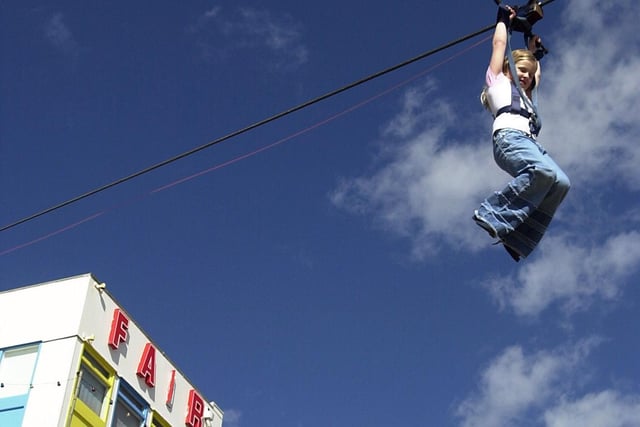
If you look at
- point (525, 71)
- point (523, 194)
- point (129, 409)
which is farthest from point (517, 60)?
point (129, 409)

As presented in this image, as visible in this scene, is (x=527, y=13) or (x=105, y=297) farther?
(x=105, y=297)

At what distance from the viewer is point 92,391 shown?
78.3ft

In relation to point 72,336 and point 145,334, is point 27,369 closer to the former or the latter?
point 72,336

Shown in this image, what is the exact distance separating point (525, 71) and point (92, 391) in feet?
54.7

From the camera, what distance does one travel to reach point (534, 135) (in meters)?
9.57

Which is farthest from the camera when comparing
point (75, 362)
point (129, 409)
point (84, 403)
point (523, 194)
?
point (129, 409)

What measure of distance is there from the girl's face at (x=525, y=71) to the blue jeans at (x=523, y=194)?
66 centimetres

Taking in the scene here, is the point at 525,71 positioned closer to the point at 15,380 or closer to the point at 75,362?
the point at 75,362

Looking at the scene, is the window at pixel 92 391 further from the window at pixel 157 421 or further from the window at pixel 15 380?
the window at pixel 157 421

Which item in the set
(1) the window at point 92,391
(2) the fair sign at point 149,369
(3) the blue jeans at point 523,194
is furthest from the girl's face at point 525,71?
(2) the fair sign at point 149,369

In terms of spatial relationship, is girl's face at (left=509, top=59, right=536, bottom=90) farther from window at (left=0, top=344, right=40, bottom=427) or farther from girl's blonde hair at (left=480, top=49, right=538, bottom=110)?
window at (left=0, top=344, right=40, bottom=427)

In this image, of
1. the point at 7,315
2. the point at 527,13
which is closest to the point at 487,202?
the point at 527,13

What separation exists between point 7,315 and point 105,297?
2323mm

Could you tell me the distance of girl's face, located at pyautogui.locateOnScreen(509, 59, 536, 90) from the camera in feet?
32.1
